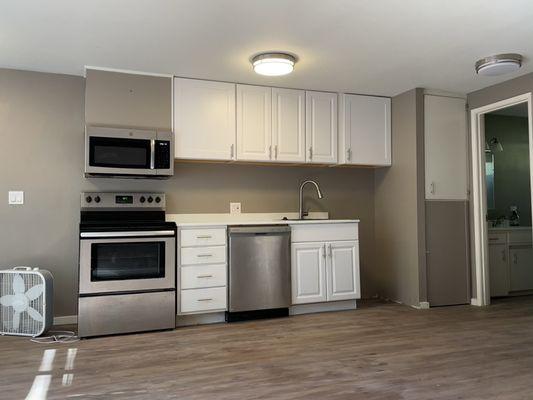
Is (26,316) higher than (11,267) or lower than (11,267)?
lower

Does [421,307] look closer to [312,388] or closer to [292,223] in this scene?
[292,223]

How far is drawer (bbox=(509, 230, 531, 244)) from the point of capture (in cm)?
486

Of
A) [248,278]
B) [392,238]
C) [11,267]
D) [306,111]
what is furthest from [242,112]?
[11,267]

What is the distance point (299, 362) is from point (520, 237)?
11.6 feet

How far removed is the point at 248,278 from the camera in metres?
3.69

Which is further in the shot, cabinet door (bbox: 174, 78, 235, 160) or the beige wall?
cabinet door (bbox: 174, 78, 235, 160)

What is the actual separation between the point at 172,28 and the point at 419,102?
8.33 feet

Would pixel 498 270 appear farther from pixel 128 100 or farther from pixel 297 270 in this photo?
pixel 128 100

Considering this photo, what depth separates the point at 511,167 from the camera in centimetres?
556

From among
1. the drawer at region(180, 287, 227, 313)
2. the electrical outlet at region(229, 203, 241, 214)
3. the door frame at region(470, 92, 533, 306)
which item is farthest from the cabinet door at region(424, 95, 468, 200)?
the drawer at region(180, 287, 227, 313)

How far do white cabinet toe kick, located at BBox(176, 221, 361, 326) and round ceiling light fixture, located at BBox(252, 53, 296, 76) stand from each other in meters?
1.33

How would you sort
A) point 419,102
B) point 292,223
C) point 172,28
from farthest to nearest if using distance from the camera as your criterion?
point 419,102 < point 292,223 < point 172,28

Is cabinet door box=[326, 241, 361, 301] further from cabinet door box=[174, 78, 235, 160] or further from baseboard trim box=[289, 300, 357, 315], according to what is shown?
cabinet door box=[174, 78, 235, 160]

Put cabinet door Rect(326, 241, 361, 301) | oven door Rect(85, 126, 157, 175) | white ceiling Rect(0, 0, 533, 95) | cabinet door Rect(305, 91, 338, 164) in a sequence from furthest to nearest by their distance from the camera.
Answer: cabinet door Rect(305, 91, 338, 164) < cabinet door Rect(326, 241, 361, 301) < oven door Rect(85, 126, 157, 175) < white ceiling Rect(0, 0, 533, 95)
